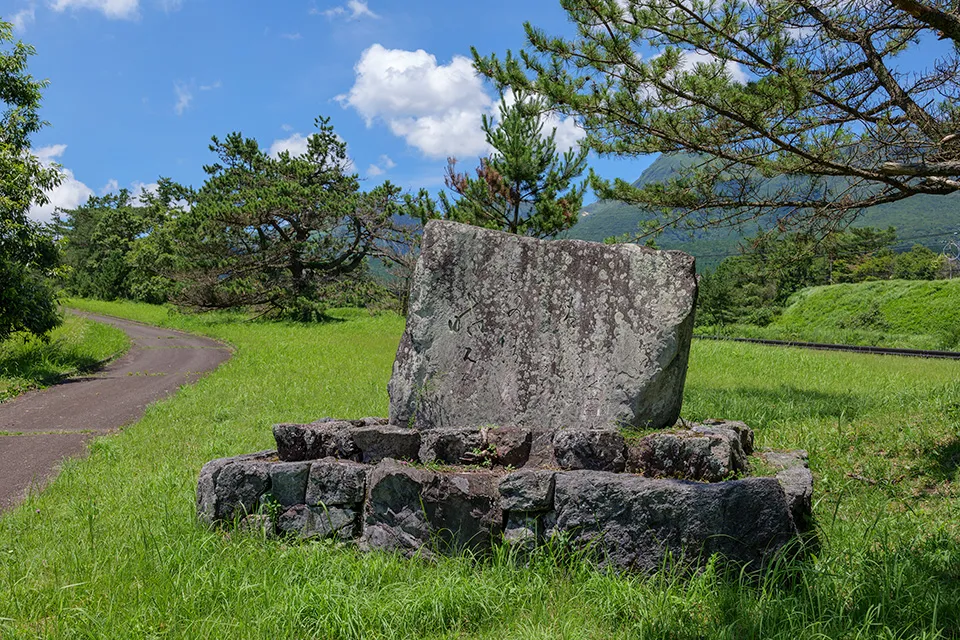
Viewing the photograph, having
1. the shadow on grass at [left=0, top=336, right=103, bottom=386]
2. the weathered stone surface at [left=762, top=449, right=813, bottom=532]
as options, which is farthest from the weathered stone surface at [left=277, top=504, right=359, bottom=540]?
the shadow on grass at [left=0, top=336, right=103, bottom=386]

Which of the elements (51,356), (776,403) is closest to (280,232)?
(51,356)

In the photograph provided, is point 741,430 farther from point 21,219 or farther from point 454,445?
point 21,219

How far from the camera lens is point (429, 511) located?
12.6ft

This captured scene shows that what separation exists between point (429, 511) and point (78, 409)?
8513 mm

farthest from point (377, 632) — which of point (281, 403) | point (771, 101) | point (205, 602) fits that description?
point (281, 403)

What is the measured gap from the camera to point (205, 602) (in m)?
3.07

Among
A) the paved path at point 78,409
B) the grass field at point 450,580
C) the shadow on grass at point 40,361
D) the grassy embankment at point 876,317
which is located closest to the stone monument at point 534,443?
the grass field at point 450,580

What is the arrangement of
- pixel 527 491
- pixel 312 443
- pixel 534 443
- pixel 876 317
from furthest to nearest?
pixel 876 317, pixel 312 443, pixel 534 443, pixel 527 491

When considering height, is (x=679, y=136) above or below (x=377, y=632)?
above

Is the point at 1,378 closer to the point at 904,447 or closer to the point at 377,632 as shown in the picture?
the point at 377,632

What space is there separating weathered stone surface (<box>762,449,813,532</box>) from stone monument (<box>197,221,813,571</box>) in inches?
0.7

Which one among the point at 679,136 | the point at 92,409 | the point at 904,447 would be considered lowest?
the point at 92,409

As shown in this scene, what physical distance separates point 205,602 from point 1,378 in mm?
11292

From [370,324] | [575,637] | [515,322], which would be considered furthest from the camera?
[370,324]
